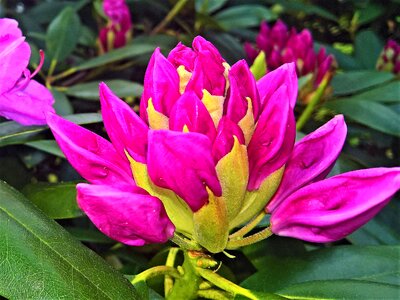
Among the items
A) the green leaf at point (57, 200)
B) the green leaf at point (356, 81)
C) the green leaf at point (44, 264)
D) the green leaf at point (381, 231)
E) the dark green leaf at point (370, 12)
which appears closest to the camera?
the green leaf at point (44, 264)

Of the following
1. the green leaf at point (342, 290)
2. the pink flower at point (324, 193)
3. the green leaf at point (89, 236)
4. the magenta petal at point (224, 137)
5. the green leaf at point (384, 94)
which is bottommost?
the green leaf at point (384, 94)

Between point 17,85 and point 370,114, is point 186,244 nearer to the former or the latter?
point 17,85

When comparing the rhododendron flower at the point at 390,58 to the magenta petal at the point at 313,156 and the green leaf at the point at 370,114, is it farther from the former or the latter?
the magenta petal at the point at 313,156

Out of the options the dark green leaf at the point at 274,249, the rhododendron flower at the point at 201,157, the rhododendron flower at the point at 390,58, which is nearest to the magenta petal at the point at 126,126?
the rhododendron flower at the point at 201,157

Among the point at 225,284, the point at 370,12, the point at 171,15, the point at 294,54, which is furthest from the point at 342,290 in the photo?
the point at 370,12

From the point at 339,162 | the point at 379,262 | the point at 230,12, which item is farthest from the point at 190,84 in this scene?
the point at 230,12

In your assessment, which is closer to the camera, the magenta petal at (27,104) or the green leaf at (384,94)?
the magenta petal at (27,104)

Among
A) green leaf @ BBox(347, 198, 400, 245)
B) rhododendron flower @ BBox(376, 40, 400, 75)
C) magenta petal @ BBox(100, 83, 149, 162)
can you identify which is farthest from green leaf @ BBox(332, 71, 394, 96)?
magenta petal @ BBox(100, 83, 149, 162)

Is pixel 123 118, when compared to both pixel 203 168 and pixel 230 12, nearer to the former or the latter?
pixel 203 168

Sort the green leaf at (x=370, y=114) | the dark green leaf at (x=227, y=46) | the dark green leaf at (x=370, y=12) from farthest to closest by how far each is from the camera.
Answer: the dark green leaf at (x=370, y=12)
the dark green leaf at (x=227, y=46)
the green leaf at (x=370, y=114)
